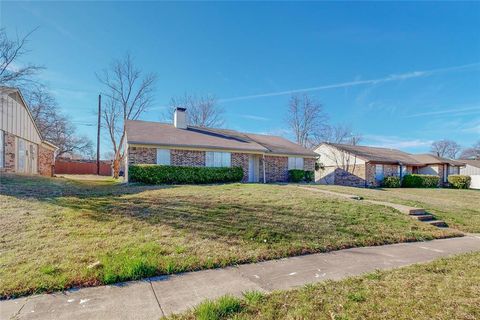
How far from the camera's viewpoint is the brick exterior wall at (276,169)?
1903cm

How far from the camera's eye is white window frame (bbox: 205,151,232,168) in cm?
1667

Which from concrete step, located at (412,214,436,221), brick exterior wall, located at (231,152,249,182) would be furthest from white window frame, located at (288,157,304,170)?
concrete step, located at (412,214,436,221)

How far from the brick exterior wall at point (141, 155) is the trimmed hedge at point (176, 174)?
867mm

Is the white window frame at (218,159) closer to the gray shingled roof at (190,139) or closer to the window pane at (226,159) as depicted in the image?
the window pane at (226,159)

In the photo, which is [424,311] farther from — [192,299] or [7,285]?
[7,285]

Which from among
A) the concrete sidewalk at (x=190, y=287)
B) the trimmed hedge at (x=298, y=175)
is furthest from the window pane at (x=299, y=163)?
the concrete sidewalk at (x=190, y=287)

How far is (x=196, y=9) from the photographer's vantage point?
34.9ft

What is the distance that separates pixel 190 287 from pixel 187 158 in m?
13.1

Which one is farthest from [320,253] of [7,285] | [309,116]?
[309,116]

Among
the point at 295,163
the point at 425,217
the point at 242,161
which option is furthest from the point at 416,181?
the point at 425,217

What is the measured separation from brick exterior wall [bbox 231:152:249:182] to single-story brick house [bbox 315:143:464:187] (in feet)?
32.5

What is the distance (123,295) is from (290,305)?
2002 millimetres

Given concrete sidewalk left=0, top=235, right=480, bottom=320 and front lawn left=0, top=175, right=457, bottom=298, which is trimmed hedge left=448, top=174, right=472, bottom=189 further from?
concrete sidewalk left=0, top=235, right=480, bottom=320

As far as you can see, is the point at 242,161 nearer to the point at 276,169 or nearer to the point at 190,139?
the point at 276,169
